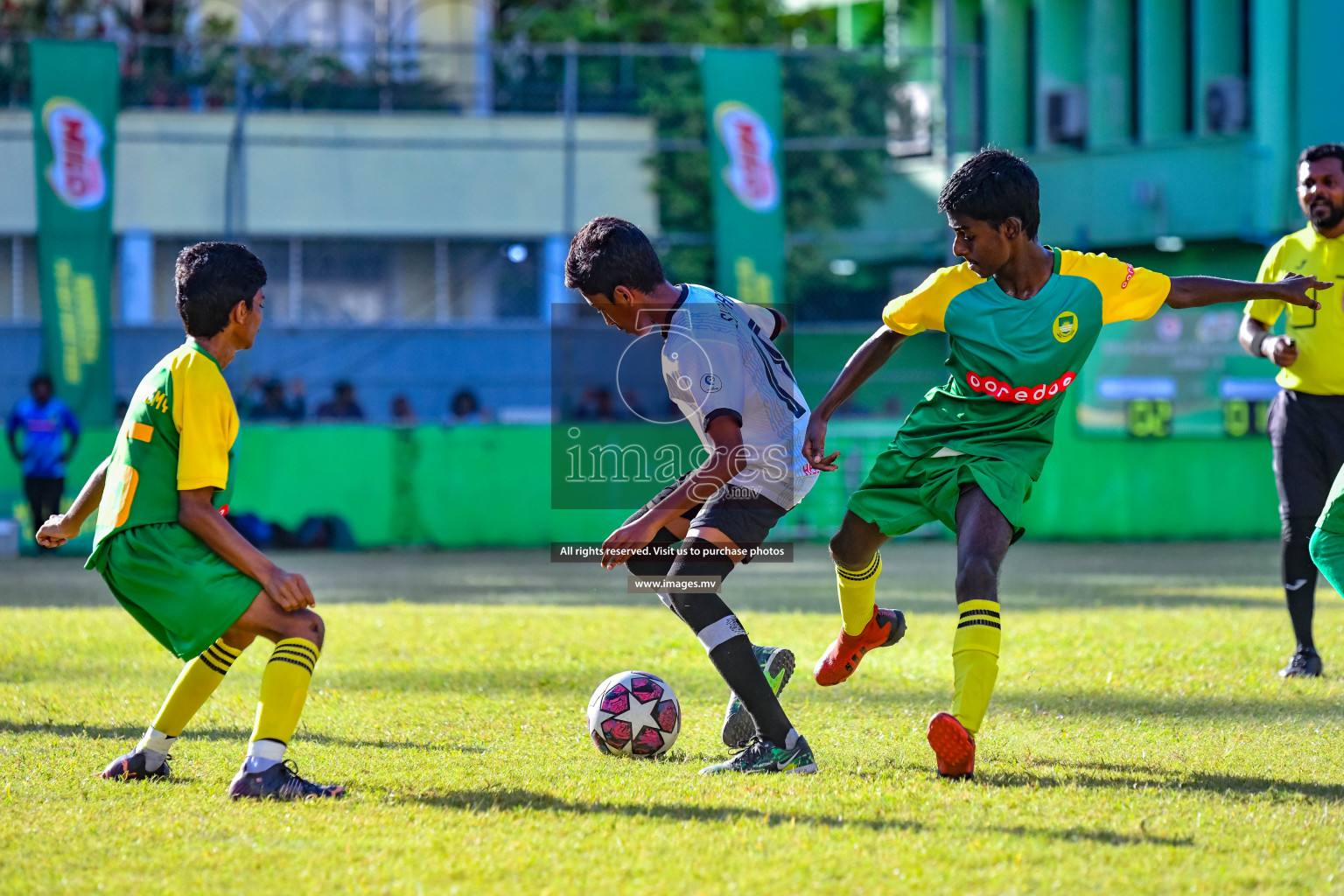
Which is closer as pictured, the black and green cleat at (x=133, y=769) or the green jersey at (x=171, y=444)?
the green jersey at (x=171, y=444)

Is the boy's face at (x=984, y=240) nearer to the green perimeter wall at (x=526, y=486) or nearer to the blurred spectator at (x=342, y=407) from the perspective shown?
the green perimeter wall at (x=526, y=486)

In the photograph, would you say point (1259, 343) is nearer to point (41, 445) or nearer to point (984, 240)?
point (984, 240)

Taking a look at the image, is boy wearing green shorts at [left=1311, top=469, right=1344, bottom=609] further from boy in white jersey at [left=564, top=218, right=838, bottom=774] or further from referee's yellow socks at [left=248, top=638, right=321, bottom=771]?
referee's yellow socks at [left=248, top=638, right=321, bottom=771]

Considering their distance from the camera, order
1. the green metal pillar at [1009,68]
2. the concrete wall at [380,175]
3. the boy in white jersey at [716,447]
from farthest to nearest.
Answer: the green metal pillar at [1009,68], the concrete wall at [380,175], the boy in white jersey at [716,447]

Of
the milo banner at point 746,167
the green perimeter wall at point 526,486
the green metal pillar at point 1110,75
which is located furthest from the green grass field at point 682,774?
the green metal pillar at point 1110,75

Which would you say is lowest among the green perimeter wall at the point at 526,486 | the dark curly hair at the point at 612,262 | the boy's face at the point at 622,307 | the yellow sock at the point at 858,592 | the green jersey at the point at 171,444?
the green perimeter wall at the point at 526,486

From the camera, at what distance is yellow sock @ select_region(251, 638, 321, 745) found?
4527 millimetres

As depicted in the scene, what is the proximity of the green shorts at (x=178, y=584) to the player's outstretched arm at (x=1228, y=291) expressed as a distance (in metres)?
3.17

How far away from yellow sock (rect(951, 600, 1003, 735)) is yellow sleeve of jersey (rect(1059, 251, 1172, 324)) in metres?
1.09

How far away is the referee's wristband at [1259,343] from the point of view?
22.8 ft

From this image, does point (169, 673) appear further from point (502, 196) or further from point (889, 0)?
point (889, 0)

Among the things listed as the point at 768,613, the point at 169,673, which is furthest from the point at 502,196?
the point at 169,673

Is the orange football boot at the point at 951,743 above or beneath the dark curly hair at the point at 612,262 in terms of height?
beneath

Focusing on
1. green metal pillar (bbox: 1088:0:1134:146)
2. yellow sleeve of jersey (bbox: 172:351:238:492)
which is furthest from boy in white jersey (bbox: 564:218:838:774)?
green metal pillar (bbox: 1088:0:1134:146)
